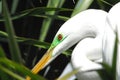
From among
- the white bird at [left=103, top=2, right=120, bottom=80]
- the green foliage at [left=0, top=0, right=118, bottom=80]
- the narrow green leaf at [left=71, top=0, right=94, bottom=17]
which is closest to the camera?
the green foliage at [left=0, top=0, right=118, bottom=80]

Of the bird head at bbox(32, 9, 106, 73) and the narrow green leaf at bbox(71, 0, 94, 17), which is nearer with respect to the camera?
the bird head at bbox(32, 9, 106, 73)

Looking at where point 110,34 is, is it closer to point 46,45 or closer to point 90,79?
point 90,79

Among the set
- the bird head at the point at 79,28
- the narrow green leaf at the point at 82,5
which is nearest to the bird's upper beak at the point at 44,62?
the bird head at the point at 79,28

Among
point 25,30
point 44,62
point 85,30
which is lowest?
point 25,30

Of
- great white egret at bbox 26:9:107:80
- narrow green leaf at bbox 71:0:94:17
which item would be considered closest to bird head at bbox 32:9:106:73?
great white egret at bbox 26:9:107:80

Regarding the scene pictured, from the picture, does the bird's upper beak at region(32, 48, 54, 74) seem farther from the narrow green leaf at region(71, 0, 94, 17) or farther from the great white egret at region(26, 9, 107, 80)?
the narrow green leaf at region(71, 0, 94, 17)

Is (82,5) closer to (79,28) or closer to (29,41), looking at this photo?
(79,28)

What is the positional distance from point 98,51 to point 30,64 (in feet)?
2.10

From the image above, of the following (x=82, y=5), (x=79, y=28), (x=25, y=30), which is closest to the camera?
(x=79, y=28)

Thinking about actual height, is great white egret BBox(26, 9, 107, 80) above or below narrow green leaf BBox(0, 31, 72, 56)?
above

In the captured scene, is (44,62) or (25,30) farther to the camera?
(25,30)

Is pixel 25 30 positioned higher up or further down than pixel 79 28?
further down

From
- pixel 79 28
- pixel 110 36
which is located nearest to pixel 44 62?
pixel 79 28

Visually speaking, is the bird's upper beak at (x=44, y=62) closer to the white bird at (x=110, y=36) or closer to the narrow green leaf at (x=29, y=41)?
the narrow green leaf at (x=29, y=41)
